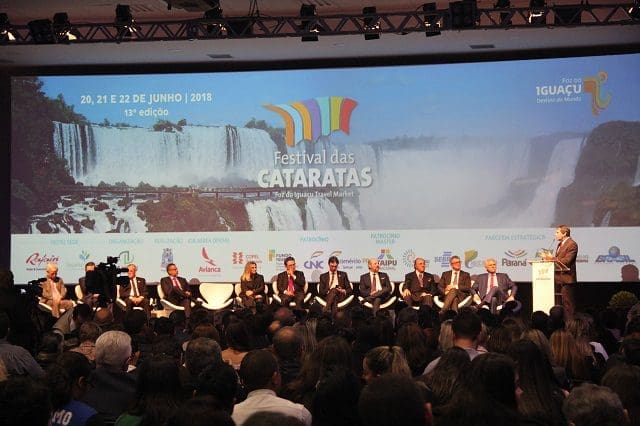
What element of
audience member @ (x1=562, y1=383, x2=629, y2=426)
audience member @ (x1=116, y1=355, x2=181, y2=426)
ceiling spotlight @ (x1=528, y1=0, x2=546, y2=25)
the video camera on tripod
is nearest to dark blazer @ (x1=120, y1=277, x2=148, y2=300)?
the video camera on tripod

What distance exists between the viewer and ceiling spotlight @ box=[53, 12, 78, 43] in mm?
11703

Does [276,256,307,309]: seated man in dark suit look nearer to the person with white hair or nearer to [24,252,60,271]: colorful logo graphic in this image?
[24,252,60,271]: colorful logo graphic

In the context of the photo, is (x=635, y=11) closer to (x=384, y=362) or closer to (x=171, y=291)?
(x=171, y=291)

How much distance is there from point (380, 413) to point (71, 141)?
42.3 feet

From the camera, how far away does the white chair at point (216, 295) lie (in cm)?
1279

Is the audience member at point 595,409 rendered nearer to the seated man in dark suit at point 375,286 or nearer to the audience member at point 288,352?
the audience member at point 288,352

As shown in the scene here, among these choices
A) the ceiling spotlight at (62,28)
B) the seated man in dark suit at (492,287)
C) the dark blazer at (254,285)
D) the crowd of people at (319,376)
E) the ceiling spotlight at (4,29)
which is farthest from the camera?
the dark blazer at (254,285)

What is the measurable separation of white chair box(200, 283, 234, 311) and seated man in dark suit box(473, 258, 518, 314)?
3.45 m

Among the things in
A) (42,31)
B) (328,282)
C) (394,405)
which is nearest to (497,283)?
(328,282)

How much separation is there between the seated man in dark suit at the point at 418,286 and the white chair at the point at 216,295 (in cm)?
250

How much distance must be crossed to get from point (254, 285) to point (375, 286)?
66.9 inches

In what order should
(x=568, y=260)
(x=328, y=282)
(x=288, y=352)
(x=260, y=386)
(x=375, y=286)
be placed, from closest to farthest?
(x=260, y=386), (x=288, y=352), (x=568, y=260), (x=375, y=286), (x=328, y=282)

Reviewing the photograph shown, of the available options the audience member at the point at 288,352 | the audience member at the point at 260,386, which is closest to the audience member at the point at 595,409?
the audience member at the point at 260,386

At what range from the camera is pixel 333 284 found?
41.1ft
